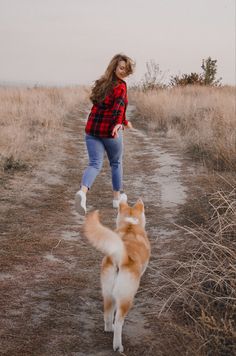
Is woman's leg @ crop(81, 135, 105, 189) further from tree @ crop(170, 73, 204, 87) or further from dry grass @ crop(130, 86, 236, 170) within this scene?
tree @ crop(170, 73, 204, 87)

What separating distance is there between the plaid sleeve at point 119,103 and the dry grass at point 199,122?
280 centimetres

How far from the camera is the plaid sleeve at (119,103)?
5.41m

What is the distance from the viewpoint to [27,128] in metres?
11.9

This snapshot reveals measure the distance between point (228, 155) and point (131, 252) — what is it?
5.12 metres

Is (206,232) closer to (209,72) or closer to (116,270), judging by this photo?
(116,270)

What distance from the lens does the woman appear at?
5.36m

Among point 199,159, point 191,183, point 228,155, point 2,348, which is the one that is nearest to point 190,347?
point 2,348

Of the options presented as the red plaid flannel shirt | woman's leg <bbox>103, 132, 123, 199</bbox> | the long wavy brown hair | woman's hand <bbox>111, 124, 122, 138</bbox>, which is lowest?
woman's leg <bbox>103, 132, 123, 199</bbox>

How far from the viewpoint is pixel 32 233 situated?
5.26m

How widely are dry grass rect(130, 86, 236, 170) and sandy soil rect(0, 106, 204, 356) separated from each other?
1.94ft

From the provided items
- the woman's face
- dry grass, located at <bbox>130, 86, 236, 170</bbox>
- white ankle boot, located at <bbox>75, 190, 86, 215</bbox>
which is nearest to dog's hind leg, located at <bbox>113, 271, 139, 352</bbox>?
white ankle boot, located at <bbox>75, 190, 86, 215</bbox>

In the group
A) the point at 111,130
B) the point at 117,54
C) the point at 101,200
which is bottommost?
the point at 101,200

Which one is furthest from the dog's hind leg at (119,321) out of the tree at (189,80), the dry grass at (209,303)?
the tree at (189,80)

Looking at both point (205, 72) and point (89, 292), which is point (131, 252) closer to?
point (89, 292)
